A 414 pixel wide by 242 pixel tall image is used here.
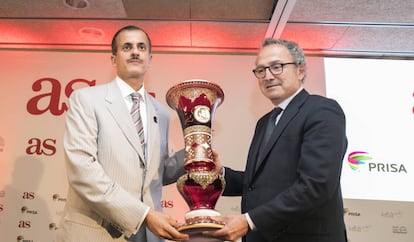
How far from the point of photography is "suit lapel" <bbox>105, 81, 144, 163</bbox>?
1.63m

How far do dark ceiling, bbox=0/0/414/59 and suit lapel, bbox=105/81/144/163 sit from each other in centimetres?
113

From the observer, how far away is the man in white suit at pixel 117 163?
1.49m

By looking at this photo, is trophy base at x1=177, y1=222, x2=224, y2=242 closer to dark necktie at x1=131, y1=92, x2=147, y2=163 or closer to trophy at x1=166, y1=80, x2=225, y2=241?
trophy at x1=166, y1=80, x2=225, y2=241

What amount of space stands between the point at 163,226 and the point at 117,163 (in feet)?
0.99

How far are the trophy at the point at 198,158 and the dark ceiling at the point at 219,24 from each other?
107 centimetres

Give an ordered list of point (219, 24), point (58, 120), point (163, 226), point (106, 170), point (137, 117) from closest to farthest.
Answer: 1. point (163, 226)
2. point (106, 170)
3. point (137, 117)
4. point (219, 24)
5. point (58, 120)

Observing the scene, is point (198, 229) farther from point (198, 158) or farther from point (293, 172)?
point (293, 172)

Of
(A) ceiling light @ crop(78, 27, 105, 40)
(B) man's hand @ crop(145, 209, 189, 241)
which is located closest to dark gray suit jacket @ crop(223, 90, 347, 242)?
(B) man's hand @ crop(145, 209, 189, 241)

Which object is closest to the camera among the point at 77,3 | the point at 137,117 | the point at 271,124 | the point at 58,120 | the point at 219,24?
the point at 137,117

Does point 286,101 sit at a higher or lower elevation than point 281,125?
higher

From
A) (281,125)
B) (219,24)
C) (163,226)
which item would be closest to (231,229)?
(163,226)

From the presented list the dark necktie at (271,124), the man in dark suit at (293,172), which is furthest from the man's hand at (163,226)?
the dark necktie at (271,124)

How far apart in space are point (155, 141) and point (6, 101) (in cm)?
178

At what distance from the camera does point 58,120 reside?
9.89 feet
